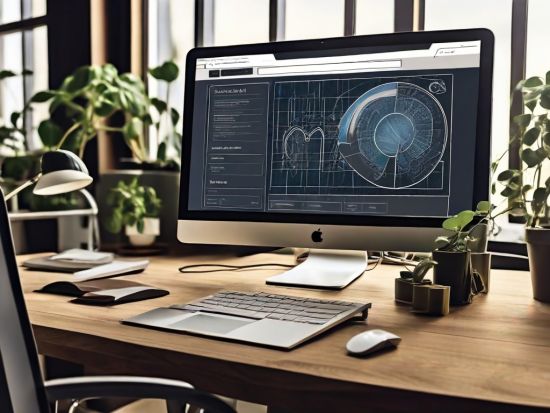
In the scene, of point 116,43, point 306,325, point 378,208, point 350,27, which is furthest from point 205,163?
point 116,43

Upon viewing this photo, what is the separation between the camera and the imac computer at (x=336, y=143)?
1.26m

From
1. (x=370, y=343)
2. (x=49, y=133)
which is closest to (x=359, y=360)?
(x=370, y=343)

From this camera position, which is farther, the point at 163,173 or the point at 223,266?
the point at 163,173

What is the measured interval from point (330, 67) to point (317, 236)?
38 cm

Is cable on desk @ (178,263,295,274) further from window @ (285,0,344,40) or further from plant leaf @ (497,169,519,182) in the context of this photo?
window @ (285,0,344,40)

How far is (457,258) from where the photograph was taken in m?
1.14

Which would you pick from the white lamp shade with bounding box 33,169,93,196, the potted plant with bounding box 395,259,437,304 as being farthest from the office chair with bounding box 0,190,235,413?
the white lamp shade with bounding box 33,169,93,196

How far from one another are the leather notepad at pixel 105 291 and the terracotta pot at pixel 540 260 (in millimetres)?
712

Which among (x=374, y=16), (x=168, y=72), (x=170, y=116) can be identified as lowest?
(x=170, y=116)

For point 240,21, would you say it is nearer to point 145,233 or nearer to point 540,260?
point 145,233

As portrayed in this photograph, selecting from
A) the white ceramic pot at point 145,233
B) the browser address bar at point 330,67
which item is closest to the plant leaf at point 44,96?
the white ceramic pot at point 145,233

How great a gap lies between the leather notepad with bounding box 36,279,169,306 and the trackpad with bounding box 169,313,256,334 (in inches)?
8.3

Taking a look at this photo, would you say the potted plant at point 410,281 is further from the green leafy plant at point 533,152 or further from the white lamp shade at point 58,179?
the white lamp shade at point 58,179

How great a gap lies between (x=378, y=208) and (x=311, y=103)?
0.93 ft
